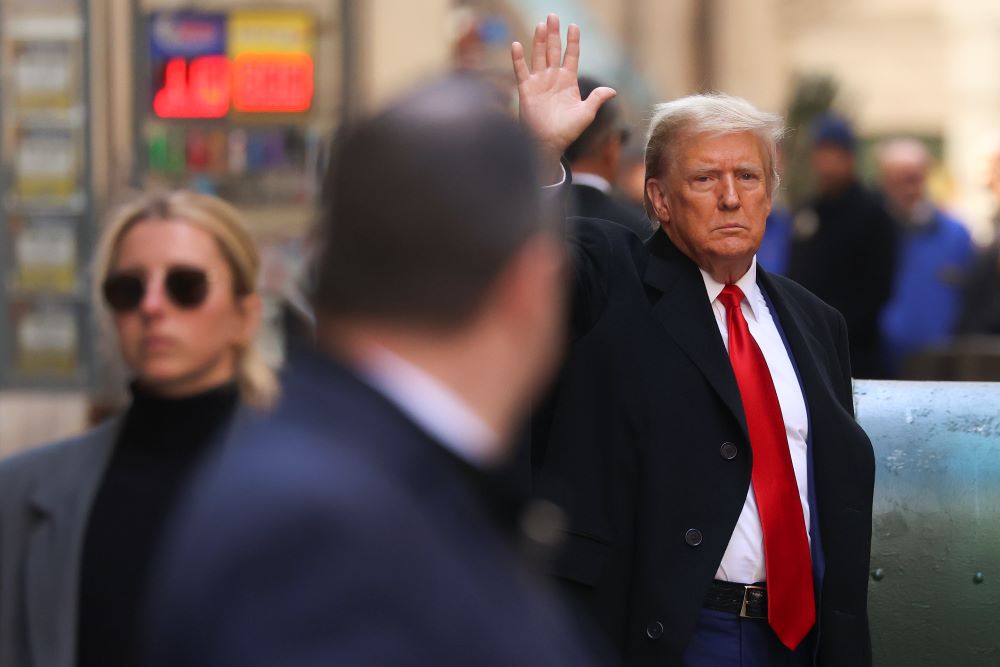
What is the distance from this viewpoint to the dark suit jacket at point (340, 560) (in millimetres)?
1490

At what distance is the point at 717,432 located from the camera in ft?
11.1

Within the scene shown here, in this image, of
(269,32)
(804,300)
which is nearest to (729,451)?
(804,300)

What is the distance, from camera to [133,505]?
3.18m

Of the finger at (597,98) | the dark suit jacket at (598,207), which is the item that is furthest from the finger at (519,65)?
the dark suit jacket at (598,207)

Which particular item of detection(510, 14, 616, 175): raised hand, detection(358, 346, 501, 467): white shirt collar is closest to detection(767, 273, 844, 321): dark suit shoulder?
detection(510, 14, 616, 175): raised hand

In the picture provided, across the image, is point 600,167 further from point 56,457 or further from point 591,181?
point 56,457

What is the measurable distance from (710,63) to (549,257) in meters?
22.2

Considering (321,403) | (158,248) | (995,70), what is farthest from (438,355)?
(995,70)

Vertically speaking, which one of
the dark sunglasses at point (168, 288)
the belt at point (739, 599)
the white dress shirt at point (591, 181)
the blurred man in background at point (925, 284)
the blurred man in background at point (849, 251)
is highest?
the white dress shirt at point (591, 181)

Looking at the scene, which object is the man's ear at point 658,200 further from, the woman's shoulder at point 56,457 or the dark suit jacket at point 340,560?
the dark suit jacket at point 340,560

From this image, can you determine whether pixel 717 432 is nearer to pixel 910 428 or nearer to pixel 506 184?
pixel 910 428

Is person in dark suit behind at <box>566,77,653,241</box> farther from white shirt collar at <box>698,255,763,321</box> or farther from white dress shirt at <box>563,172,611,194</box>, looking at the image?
white shirt collar at <box>698,255,763,321</box>

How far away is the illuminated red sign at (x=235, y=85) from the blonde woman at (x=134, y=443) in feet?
21.6

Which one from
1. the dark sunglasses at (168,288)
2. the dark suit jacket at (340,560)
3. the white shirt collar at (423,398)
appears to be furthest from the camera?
the dark sunglasses at (168,288)
